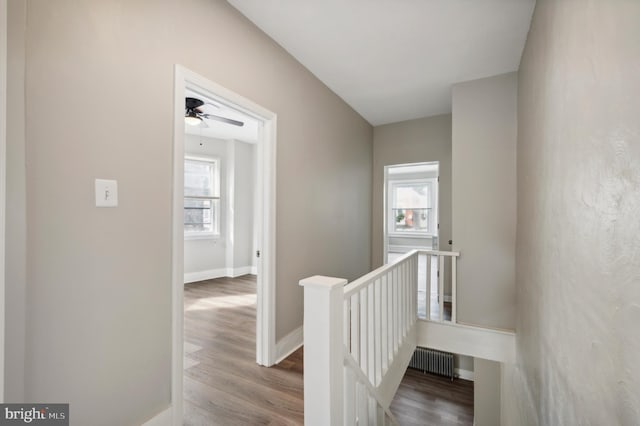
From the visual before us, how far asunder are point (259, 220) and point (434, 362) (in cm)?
298

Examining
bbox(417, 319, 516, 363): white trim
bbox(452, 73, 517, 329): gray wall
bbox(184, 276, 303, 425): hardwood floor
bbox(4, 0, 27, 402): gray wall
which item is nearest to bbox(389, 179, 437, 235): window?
bbox(452, 73, 517, 329): gray wall

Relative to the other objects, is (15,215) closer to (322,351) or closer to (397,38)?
(322,351)

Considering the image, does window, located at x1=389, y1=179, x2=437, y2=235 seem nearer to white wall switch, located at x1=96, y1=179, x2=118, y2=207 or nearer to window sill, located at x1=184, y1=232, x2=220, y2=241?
window sill, located at x1=184, y1=232, x2=220, y2=241

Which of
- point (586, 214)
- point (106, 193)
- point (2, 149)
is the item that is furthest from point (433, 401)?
point (2, 149)

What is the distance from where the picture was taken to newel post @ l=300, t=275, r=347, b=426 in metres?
1.33

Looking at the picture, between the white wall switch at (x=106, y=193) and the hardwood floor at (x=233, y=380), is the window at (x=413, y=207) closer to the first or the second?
the hardwood floor at (x=233, y=380)

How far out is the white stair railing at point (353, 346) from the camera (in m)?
1.34

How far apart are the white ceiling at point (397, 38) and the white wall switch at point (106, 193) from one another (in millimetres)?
1498

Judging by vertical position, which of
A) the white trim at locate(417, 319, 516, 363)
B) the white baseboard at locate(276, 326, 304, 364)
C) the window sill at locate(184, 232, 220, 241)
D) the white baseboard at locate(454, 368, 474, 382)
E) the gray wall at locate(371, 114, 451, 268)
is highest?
the gray wall at locate(371, 114, 451, 268)

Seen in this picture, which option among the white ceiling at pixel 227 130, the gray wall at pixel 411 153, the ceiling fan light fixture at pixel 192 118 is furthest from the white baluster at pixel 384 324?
the white ceiling at pixel 227 130

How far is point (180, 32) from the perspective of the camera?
1.65 meters

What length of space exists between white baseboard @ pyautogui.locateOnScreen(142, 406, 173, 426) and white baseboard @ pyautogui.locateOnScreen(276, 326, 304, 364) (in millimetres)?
936

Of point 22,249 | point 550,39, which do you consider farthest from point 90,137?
point 550,39

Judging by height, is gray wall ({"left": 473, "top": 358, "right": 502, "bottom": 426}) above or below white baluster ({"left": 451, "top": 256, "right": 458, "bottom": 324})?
below
